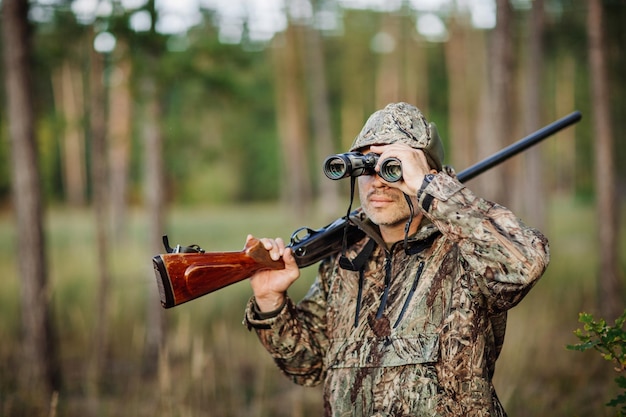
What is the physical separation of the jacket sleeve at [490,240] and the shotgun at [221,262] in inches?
25.2

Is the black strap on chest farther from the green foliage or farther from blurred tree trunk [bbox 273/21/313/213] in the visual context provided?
blurred tree trunk [bbox 273/21/313/213]

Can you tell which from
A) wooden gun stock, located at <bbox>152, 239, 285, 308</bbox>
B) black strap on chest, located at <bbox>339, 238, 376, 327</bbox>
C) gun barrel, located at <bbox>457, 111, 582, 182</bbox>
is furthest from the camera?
gun barrel, located at <bbox>457, 111, 582, 182</bbox>

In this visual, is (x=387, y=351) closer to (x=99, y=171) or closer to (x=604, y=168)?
(x=99, y=171)

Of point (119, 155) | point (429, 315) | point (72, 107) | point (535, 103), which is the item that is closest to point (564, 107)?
point (535, 103)

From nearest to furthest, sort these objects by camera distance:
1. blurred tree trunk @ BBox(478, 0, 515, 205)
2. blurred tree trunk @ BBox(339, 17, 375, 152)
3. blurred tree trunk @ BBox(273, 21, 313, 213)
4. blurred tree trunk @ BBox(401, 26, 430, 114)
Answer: blurred tree trunk @ BBox(478, 0, 515, 205), blurred tree trunk @ BBox(273, 21, 313, 213), blurred tree trunk @ BBox(401, 26, 430, 114), blurred tree trunk @ BBox(339, 17, 375, 152)

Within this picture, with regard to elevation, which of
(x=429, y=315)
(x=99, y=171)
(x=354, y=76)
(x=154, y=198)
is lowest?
(x=429, y=315)

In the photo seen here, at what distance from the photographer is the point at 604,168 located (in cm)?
818

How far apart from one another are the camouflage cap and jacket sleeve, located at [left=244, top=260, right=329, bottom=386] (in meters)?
0.71

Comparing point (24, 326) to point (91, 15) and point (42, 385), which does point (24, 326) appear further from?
point (91, 15)

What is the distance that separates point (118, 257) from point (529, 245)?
1332cm

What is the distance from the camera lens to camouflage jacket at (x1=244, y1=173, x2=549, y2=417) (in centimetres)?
236

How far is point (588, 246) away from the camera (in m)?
16.2

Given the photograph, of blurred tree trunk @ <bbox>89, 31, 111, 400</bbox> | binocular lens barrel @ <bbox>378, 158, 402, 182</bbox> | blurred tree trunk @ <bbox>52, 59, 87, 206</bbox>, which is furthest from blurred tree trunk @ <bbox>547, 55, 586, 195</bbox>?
binocular lens barrel @ <bbox>378, 158, 402, 182</bbox>

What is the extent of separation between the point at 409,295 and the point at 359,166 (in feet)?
1.87
